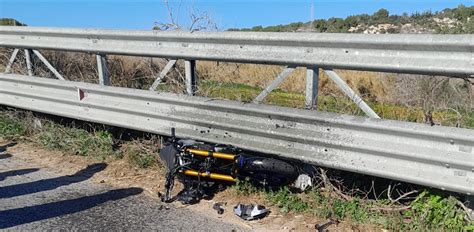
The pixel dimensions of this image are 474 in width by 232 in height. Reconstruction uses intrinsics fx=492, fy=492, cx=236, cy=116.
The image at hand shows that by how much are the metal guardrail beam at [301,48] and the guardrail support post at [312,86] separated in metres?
0.09

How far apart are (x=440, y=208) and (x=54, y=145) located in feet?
13.9

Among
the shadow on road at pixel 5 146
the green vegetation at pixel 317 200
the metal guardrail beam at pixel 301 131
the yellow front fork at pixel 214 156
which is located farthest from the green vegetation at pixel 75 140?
the yellow front fork at pixel 214 156

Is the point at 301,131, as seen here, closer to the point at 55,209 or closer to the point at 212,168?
the point at 212,168

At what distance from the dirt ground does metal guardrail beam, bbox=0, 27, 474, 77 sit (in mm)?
1171

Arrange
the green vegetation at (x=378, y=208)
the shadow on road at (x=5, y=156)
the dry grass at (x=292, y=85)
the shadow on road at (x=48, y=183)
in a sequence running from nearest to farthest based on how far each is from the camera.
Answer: the green vegetation at (x=378, y=208) → the dry grass at (x=292, y=85) → the shadow on road at (x=48, y=183) → the shadow on road at (x=5, y=156)

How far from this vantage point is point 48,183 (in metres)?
4.78

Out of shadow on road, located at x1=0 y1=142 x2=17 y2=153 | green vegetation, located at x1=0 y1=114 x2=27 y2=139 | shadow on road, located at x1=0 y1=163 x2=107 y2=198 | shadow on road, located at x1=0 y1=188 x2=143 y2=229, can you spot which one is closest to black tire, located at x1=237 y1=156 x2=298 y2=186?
shadow on road, located at x1=0 y1=188 x2=143 y2=229

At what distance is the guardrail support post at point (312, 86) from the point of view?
3.87 metres

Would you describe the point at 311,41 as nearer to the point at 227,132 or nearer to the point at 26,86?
the point at 227,132

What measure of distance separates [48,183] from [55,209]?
75 centimetres

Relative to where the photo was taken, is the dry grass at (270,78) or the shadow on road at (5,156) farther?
the shadow on road at (5,156)

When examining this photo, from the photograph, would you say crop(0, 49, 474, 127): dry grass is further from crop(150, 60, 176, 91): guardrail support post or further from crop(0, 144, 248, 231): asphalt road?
crop(0, 144, 248, 231): asphalt road

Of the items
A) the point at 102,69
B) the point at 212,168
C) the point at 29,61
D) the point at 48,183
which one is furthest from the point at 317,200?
the point at 29,61

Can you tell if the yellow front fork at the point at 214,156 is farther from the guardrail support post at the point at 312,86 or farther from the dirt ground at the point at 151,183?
the guardrail support post at the point at 312,86
